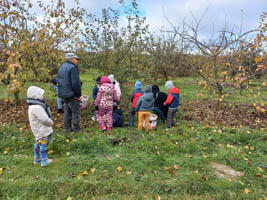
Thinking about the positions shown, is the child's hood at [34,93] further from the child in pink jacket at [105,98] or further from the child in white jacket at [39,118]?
the child in pink jacket at [105,98]

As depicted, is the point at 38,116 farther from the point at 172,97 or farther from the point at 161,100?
the point at 161,100

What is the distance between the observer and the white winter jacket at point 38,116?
3.09 meters

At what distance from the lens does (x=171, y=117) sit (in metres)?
5.30

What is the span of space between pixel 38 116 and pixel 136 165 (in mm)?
1964

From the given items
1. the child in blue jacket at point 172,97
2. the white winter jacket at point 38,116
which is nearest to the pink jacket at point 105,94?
the child in blue jacket at point 172,97

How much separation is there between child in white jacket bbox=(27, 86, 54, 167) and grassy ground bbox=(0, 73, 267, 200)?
1.08ft

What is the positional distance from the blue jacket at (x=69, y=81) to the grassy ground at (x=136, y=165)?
1.04 meters

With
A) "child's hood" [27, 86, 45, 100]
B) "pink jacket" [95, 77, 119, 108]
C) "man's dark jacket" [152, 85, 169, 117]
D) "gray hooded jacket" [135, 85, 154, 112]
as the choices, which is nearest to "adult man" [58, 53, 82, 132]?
"pink jacket" [95, 77, 119, 108]

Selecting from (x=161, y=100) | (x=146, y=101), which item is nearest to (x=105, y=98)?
(x=146, y=101)

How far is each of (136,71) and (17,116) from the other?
4112 millimetres

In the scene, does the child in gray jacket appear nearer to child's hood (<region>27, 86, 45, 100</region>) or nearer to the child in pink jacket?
the child in pink jacket

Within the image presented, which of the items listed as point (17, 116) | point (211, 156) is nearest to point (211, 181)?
point (211, 156)

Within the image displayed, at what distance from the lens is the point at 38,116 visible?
3.09m

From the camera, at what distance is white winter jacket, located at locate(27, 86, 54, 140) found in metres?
3.09
